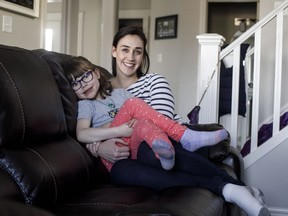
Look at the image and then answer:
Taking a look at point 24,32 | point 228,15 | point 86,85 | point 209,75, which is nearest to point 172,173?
point 86,85

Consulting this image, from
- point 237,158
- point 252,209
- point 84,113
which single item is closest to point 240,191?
point 252,209

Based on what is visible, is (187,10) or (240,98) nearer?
(240,98)

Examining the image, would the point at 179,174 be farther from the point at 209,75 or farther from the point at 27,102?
the point at 209,75

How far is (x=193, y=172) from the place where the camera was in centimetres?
168

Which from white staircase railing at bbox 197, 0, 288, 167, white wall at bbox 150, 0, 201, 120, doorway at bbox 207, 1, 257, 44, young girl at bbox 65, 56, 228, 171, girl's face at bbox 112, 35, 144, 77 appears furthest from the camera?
doorway at bbox 207, 1, 257, 44

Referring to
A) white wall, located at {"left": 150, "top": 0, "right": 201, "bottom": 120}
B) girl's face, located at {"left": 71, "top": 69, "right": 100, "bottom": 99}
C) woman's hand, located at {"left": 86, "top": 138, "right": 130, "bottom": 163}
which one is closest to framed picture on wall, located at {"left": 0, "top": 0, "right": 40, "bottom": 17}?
girl's face, located at {"left": 71, "top": 69, "right": 100, "bottom": 99}

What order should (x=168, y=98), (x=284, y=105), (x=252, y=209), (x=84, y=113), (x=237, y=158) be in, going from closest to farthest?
(x=252, y=209)
(x=84, y=113)
(x=168, y=98)
(x=237, y=158)
(x=284, y=105)

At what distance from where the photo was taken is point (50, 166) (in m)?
1.46

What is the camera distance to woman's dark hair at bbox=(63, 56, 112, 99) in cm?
194

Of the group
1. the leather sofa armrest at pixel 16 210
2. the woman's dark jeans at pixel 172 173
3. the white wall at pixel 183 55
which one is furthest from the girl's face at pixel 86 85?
the white wall at pixel 183 55

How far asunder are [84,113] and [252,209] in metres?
0.85

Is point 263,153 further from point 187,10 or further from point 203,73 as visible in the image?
point 187,10

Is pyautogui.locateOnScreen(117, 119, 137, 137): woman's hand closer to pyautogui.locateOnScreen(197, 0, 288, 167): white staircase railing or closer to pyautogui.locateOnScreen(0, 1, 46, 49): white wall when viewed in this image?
pyautogui.locateOnScreen(197, 0, 288, 167): white staircase railing

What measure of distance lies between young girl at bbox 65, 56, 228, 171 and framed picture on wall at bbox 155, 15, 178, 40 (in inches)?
182
